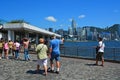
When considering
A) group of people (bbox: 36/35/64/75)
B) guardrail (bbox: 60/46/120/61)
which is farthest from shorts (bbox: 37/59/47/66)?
guardrail (bbox: 60/46/120/61)

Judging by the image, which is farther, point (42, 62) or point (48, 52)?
point (48, 52)

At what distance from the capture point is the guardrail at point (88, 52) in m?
22.0

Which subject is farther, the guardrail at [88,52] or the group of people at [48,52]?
the guardrail at [88,52]

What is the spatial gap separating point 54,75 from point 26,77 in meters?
1.30

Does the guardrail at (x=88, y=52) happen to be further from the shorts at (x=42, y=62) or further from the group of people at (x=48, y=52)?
the shorts at (x=42, y=62)

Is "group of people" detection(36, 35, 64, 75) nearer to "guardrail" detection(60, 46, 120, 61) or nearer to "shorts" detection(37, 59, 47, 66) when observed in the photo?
"shorts" detection(37, 59, 47, 66)

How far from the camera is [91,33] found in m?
140

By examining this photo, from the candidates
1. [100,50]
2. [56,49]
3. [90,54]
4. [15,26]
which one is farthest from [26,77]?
[15,26]

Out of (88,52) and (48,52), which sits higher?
(48,52)

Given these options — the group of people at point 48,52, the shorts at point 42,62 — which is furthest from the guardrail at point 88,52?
the shorts at point 42,62

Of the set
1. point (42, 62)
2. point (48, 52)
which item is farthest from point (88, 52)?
point (42, 62)

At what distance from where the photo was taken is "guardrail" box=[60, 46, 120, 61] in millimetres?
22008

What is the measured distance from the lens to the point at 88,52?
25344mm

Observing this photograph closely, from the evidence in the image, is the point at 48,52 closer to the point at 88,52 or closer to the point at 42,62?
the point at 42,62
